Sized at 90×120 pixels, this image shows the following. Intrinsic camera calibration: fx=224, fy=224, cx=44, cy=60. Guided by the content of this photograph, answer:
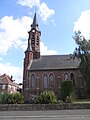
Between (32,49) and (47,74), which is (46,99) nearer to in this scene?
(47,74)

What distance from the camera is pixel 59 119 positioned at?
622 inches

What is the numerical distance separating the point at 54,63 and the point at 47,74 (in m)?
4.61

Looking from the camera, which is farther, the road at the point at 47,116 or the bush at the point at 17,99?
the bush at the point at 17,99

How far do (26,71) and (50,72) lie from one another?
23.4 ft

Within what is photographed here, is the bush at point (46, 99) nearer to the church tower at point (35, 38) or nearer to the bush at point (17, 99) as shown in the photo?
the bush at point (17, 99)

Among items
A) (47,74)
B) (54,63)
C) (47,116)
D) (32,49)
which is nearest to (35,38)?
(32,49)

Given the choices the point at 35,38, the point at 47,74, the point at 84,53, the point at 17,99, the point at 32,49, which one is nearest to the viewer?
the point at 17,99

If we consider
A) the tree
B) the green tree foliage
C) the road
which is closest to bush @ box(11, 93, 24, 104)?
the green tree foliage

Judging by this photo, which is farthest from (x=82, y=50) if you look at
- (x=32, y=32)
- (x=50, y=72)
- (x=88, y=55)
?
(x=32, y=32)

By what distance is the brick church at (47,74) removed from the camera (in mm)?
63256

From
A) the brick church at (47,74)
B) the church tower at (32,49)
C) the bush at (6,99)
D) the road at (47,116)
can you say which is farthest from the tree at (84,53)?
the road at (47,116)

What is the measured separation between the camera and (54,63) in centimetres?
6738

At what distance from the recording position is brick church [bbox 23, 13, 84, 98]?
2490 inches

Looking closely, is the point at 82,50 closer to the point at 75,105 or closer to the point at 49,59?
the point at 49,59
